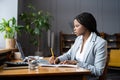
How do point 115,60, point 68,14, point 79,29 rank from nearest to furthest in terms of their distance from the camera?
A: point 79,29, point 115,60, point 68,14

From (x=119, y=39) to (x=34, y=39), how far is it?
3.33 m

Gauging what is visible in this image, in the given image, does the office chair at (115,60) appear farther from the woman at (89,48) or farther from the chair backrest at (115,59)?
the woman at (89,48)

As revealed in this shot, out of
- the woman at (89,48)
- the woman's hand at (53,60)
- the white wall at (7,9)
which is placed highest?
the white wall at (7,9)

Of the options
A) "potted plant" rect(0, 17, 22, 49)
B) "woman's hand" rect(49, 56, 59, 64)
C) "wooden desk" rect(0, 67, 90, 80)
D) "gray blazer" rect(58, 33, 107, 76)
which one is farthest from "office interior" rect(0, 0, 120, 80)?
"wooden desk" rect(0, 67, 90, 80)

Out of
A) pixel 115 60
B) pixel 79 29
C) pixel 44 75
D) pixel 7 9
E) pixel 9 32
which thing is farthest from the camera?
pixel 115 60

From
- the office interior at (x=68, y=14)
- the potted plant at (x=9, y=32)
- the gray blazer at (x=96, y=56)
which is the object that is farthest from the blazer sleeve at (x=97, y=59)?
the office interior at (x=68, y=14)

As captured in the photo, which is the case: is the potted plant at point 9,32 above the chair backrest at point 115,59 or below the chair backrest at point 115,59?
above

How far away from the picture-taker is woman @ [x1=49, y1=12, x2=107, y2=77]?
6.66 ft

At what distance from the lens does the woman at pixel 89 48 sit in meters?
2.03

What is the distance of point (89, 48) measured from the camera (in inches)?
87.2

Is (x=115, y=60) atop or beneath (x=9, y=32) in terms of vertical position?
beneath

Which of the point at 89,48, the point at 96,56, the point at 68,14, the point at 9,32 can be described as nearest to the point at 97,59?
the point at 96,56

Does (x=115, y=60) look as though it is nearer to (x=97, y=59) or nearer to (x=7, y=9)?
(x=7, y=9)

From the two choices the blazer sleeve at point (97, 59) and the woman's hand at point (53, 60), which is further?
the woman's hand at point (53, 60)
